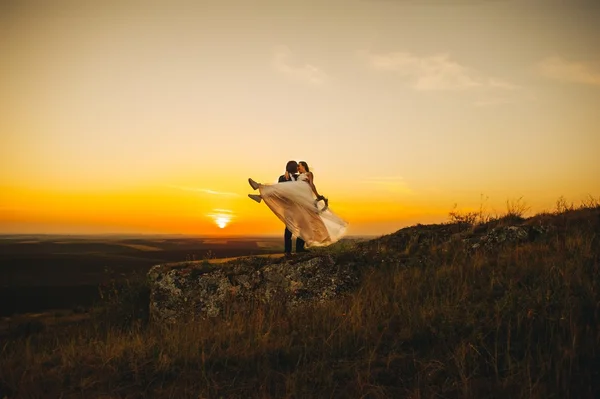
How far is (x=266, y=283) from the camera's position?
8188mm

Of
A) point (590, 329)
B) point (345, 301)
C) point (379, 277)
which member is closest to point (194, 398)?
point (345, 301)

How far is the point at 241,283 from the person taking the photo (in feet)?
27.3

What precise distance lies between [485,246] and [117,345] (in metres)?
7.62

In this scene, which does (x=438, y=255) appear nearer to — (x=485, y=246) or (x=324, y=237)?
(x=485, y=246)

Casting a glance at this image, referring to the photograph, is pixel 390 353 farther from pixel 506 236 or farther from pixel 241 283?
pixel 506 236

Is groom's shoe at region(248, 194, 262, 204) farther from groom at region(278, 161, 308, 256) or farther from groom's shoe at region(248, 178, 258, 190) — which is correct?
groom at region(278, 161, 308, 256)

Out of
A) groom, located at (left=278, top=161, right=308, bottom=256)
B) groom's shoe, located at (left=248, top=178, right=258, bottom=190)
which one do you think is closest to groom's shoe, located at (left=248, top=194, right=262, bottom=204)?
groom's shoe, located at (left=248, top=178, right=258, bottom=190)

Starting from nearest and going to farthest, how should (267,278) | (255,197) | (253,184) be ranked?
(267,278)
(255,197)
(253,184)

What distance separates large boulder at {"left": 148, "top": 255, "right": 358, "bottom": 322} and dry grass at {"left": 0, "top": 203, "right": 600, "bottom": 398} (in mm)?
1767

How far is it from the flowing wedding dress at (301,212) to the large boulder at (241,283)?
174 centimetres

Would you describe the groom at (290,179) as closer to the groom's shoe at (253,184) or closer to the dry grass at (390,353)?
the groom's shoe at (253,184)

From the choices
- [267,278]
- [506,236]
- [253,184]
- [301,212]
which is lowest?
[267,278]

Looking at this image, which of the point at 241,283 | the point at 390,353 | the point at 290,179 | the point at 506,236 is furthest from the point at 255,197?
the point at 390,353

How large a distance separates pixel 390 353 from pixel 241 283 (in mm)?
4813
